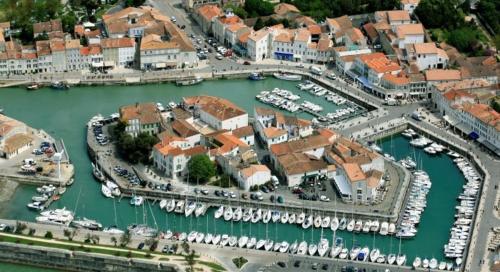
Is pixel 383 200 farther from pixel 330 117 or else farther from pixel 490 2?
pixel 490 2

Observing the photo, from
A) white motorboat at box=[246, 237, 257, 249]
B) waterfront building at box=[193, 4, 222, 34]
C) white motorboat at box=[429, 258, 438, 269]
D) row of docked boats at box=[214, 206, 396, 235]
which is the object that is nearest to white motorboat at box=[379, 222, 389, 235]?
row of docked boats at box=[214, 206, 396, 235]

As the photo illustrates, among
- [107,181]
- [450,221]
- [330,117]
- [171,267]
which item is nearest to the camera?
[171,267]

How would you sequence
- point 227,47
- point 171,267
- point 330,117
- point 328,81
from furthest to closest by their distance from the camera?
1. point 227,47
2. point 328,81
3. point 330,117
4. point 171,267

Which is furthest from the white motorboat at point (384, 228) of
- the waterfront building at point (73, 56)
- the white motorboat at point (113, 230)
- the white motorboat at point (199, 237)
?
the waterfront building at point (73, 56)

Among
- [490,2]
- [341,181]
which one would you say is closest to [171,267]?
[341,181]

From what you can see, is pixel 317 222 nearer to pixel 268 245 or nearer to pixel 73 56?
pixel 268 245

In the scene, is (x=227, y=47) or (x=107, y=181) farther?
(x=227, y=47)

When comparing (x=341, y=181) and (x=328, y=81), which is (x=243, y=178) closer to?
(x=341, y=181)
